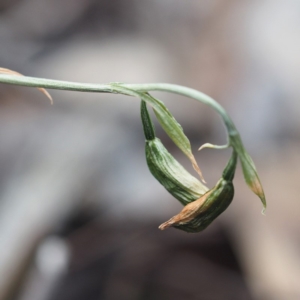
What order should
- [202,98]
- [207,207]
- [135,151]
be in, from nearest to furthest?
1. [202,98]
2. [207,207]
3. [135,151]

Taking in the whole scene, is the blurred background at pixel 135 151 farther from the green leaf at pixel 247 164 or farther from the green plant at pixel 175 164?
the green leaf at pixel 247 164

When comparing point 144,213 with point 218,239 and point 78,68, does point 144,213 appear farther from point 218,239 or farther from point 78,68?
point 78,68

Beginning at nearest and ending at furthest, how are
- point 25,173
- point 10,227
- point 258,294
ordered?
point 10,227 < point 258,294 < point 25,173

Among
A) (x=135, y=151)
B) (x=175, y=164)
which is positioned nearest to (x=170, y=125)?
(x=175, y=164)

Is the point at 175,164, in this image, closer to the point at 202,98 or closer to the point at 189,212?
the point at 189,212

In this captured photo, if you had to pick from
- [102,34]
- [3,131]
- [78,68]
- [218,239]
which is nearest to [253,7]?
[102,34]

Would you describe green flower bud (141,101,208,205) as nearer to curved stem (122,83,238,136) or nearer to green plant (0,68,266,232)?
green plant (0,68,266,232)
